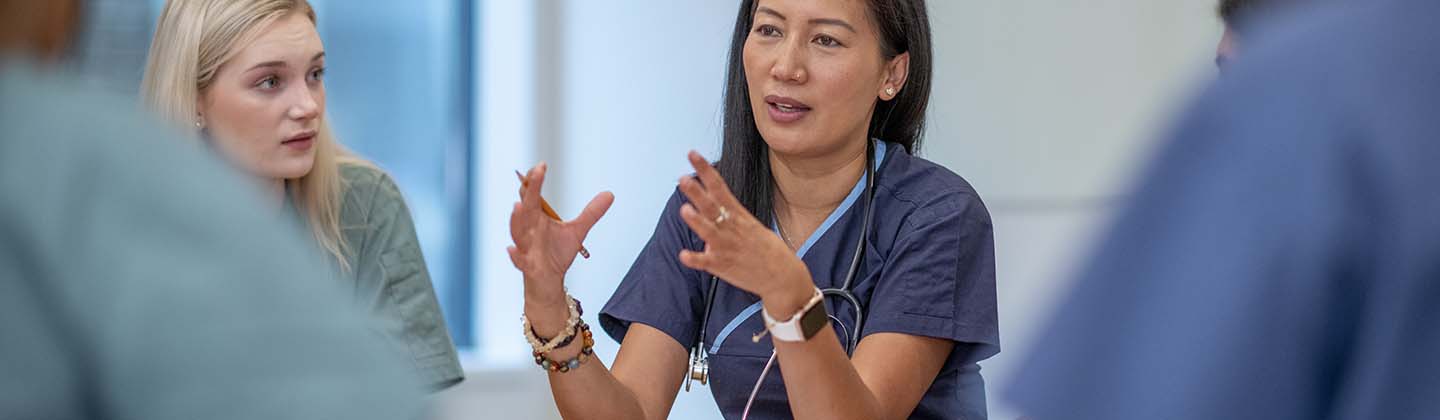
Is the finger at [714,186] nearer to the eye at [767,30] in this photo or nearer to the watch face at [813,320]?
the watch face at [813,320]

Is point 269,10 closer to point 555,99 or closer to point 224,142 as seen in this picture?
point 224,142

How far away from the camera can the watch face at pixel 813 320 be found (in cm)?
147

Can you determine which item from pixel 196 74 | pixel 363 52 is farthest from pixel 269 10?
pixel 363 52

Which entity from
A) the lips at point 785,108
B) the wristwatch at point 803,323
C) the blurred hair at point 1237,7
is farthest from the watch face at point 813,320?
the blurred hair at point 1237,7

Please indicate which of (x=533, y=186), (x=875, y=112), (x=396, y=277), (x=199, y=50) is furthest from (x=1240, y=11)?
(x=199, y=50)

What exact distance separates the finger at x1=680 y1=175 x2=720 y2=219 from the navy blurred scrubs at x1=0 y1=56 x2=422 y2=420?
914mm

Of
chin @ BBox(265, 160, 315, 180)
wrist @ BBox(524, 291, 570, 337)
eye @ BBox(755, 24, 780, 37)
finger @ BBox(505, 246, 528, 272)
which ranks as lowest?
wrist @ BBox(524, 291, 570, 337)

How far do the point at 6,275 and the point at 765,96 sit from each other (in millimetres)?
1525

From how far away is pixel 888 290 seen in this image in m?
1.76

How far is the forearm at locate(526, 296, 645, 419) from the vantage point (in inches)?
64.2

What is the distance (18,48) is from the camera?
442 millimetres

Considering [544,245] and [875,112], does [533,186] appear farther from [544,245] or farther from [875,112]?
[875,112]

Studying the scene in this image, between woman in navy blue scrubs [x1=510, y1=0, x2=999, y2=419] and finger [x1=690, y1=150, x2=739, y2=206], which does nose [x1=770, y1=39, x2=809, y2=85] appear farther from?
finger [x1=690, y1=150, x2=739, y2=206]

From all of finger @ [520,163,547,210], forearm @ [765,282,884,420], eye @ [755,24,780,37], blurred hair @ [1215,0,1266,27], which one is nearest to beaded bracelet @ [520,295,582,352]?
finger @ [520,163,547,210]
